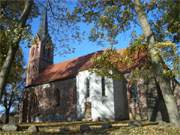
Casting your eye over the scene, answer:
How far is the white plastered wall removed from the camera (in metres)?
30.4

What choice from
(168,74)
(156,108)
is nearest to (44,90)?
(156,108)

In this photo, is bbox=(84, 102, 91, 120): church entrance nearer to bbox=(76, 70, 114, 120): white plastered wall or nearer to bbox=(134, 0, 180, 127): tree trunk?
bbox=(76, 70, 114, 120): white plastered wall

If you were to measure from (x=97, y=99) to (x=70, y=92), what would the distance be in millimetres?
A: 7006

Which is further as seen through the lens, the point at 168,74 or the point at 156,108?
the point at 156,108

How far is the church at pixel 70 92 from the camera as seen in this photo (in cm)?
3097

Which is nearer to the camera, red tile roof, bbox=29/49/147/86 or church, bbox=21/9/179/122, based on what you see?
church, bbox=21/9/179/122

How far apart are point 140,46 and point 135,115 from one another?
17016mm

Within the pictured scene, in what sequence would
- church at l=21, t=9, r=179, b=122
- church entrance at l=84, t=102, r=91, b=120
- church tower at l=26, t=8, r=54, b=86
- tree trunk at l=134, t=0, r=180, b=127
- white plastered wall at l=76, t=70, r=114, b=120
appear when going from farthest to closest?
church tower at l=26, t=8, r=54, b=86 < church entrance at l=84, t=102, r=91, b=120 < church at l=21, t=9, r=179, b=122 < white plastered wall at l=76, t=70, r=114, b=120 < tree trunk at l=134, t=0, r=180, b=127

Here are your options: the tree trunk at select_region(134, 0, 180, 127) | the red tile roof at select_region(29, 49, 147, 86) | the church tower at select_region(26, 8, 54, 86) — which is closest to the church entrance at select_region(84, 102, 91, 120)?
the red tile roof at select_region(29, 49, 147, 86)

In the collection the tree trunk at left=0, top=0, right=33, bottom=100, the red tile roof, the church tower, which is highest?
the church tower

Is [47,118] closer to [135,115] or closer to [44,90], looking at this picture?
[44,90]

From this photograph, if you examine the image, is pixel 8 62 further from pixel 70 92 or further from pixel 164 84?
pixel 70 92

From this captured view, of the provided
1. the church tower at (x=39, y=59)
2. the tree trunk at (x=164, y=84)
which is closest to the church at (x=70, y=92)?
the church tower at (x=39, y=59)

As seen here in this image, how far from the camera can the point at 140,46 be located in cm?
1502
